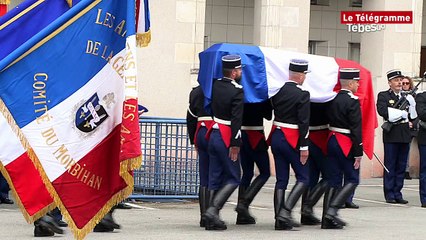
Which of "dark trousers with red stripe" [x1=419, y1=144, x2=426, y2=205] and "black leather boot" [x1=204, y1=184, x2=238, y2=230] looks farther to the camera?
"dark trousers with red stripe" [x1=419, y1=144, x2=426, y2=205]

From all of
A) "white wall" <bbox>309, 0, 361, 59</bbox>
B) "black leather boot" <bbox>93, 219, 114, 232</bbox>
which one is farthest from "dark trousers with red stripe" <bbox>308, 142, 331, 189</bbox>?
"white wall" <bbox>309, 0, 361, 59</bbox>

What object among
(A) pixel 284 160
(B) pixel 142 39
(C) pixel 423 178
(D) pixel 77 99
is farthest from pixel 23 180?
(C) pixel 423 178

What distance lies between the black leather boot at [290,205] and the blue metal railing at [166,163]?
9.01ft

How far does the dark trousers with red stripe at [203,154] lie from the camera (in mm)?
12792

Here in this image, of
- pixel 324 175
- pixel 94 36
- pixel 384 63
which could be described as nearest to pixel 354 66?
pixel 324 175

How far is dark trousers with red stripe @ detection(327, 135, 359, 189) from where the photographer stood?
1301 cm

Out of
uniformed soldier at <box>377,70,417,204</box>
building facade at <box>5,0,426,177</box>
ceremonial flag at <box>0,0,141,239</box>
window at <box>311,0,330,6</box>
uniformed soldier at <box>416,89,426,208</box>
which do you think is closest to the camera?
ceremonial flag at <box>0,0,141,239</box>

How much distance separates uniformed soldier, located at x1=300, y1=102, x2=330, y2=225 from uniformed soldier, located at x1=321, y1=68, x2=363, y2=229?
184 mm

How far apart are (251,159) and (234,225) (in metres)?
0.81

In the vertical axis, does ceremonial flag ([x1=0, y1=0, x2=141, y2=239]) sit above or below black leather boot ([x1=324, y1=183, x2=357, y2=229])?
above

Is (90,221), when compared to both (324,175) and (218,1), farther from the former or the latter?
(218,1)

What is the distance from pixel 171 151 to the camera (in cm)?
1521

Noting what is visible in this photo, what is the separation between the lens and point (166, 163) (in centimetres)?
1535

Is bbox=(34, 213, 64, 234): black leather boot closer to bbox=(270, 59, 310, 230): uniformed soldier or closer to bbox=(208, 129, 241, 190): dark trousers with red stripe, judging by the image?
bbox=(208, 129, 241, 190): dark trousers with red stripe
